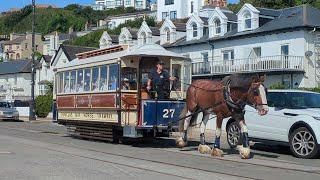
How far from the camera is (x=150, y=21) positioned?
112 m

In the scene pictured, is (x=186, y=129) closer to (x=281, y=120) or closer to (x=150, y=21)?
(x=281, y=120)

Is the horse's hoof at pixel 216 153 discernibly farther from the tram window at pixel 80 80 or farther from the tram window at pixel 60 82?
the tram window at pixel 60 82

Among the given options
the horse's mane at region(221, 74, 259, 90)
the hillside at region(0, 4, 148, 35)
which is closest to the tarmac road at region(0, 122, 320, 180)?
the horse's mane at region(221, 74, 259, 90)

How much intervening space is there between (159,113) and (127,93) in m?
1.33

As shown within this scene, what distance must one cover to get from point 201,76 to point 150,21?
195 feet

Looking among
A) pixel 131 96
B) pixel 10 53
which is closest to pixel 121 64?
pixel 131 96

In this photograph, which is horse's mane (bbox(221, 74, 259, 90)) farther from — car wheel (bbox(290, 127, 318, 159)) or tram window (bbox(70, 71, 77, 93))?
tram window (bbox(70, 71, 77, 93))

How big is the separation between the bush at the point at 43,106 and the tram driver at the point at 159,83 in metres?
34.6

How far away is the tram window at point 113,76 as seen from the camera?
60.3 feet

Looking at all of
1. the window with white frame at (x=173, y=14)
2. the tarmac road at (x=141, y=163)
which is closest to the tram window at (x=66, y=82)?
the tarmac road at (x=141, y=163)

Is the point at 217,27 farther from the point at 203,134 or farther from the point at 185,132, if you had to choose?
the point at 203,134

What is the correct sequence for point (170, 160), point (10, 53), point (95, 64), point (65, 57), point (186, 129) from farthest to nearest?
1. point (10, 53)
2. point (65, 57)
3. point (95, 64)
4. point (186, 129)
5. point (170, 160)

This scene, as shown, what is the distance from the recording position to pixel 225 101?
48.8 feet

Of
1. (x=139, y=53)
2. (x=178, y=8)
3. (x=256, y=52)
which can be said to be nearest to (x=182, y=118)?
(x=139, y=53)
